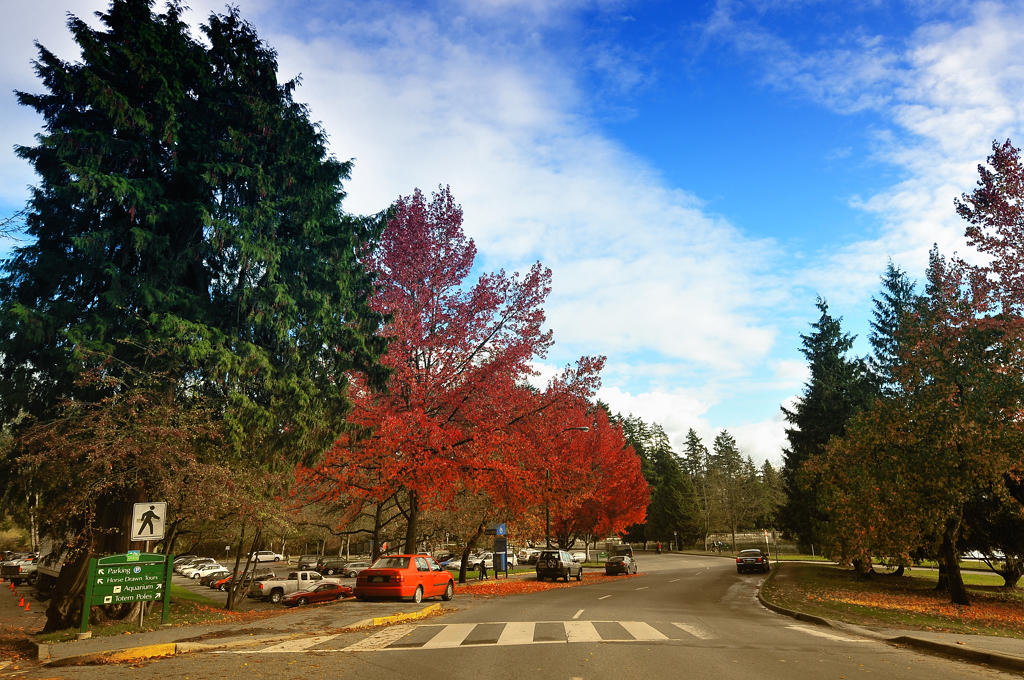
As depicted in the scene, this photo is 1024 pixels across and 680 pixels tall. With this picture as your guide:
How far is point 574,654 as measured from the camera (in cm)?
939

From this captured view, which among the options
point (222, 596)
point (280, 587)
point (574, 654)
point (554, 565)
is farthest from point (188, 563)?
point (574, 654)

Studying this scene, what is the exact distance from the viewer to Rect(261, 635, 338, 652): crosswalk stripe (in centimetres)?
1012

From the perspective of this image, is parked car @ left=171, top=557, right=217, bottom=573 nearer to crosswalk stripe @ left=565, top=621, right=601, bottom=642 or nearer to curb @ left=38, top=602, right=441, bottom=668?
curb @ left=38, top=602, right=441, bottom=668

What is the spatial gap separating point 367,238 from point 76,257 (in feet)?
26.3

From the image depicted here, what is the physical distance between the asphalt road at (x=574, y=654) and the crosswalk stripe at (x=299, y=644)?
0.02m

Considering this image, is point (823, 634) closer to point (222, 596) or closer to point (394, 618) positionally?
point (394, 618)

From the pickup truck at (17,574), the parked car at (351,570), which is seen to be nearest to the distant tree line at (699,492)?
the parked car at (351,570)

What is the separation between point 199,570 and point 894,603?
169 feet

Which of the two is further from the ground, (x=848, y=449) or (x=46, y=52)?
(x=46, y=52)

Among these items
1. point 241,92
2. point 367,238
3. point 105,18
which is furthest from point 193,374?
point 105,18

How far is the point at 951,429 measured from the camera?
18.9m

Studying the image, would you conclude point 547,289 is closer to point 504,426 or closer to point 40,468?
point 504,426

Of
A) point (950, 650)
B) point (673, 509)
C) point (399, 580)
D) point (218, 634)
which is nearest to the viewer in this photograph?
point (950, 650)

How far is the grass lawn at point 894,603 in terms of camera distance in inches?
582
